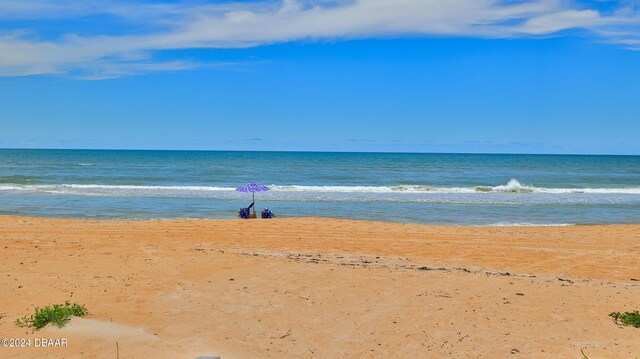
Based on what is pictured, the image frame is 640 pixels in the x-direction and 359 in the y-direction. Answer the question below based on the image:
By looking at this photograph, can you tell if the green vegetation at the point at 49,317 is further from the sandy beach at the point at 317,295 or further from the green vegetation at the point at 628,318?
the green vegetation at the point at 628,318

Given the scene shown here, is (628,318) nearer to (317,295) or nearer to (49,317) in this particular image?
(317,295)

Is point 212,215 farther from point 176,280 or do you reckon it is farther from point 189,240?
point 176,280

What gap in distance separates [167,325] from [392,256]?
6.40m

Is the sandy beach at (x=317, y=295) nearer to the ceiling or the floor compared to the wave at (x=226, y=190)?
nearer to the ceiling

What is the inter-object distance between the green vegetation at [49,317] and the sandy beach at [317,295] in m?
0.11

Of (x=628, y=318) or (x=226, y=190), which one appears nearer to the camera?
(x=628, y=318)

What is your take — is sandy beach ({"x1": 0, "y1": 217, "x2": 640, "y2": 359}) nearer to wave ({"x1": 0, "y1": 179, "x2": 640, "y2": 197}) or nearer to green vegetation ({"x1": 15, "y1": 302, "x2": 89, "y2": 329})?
green vegetation ({"x1": 15, "y1": 302, "x2": 89, "y2": 329})

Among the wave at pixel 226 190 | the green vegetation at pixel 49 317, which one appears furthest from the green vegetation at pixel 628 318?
the wave at pixel 226 190

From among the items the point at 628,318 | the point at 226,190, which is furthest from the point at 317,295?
the point at 226,190

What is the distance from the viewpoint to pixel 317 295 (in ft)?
28.2

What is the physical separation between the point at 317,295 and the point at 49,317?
3538mm

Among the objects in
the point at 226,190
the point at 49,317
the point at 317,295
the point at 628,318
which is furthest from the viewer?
the point at 226,190

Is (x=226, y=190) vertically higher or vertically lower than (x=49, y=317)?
lower

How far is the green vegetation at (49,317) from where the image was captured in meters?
6.83
